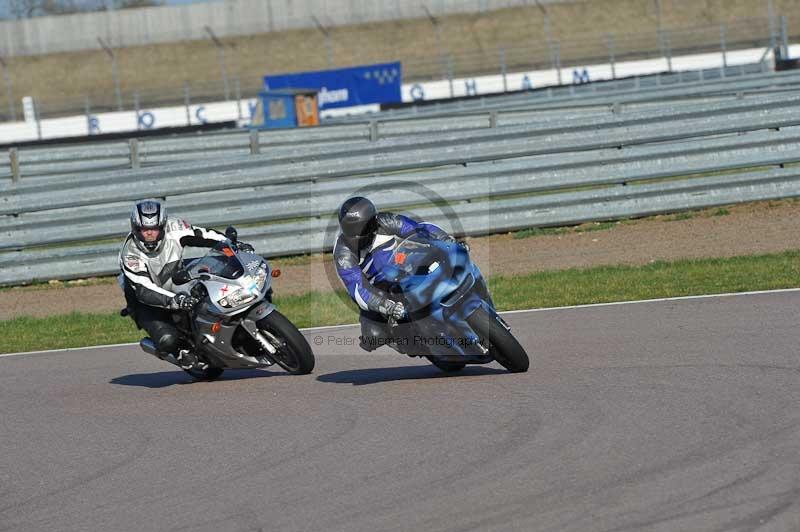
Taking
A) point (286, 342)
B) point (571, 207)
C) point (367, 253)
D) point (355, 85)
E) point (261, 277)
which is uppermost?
point (355, 85)

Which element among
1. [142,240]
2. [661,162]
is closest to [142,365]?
[142,240]

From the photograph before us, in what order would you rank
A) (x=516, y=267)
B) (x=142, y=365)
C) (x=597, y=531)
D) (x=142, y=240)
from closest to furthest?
(x=597, y=531), (x=142, y=240), (x=142, y=365), (x=516, y=267)

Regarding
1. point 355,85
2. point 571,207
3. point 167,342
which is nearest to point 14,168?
point 571,207

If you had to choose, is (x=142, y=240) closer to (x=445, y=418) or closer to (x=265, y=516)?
(x=445, y=418)

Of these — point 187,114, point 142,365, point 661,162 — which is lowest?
point 142,365

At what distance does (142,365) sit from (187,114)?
25.8 m

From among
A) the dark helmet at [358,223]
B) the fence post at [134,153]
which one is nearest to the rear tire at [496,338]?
the dark helmet at [358,223]

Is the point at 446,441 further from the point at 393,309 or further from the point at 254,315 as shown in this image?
the point at 254,315

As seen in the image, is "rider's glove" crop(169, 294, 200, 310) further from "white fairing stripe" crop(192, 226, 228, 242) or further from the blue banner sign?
the blue banner sign

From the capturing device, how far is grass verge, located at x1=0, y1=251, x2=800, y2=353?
12117mm

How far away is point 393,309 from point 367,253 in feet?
2.06

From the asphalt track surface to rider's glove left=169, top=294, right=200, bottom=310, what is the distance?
2.34ft

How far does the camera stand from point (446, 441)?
666 centimetres

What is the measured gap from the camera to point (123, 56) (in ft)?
191
